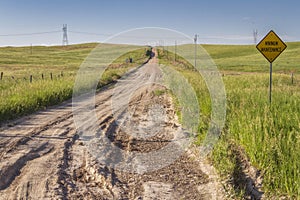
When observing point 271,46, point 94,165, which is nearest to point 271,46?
point 271,46

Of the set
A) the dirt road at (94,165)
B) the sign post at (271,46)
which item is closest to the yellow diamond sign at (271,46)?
the sign post at (271,46)

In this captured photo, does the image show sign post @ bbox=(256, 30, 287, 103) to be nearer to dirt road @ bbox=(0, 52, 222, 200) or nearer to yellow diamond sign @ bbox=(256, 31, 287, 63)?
yellow diamond sign @ bbox=(256, 31, 287, 63)

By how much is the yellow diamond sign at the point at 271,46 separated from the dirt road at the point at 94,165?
11.0 ft

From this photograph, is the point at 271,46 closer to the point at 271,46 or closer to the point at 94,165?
the point at 271,46

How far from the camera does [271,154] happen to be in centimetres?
562

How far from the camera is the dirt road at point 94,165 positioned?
5496mm

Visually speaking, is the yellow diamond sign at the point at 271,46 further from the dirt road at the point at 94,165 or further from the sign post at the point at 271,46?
the dirt road at the point at 94,165

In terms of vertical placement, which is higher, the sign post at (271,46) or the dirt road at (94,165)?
the sign post at (271,46)

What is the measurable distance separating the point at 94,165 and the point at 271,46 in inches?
265

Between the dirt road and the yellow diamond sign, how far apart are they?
11.0 feet

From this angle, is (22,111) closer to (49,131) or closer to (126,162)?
(49,131)

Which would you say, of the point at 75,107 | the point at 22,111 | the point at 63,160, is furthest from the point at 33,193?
the point at 75,107

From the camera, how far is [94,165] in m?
6.57

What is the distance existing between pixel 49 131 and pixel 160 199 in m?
4.93
